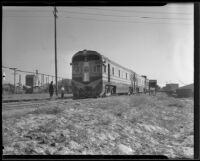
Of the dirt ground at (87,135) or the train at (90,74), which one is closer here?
the dirt ground at (87,135)

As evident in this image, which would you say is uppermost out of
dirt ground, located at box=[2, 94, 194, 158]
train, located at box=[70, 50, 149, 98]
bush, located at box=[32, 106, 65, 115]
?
train, located at box=[70, 50, 149, 98]

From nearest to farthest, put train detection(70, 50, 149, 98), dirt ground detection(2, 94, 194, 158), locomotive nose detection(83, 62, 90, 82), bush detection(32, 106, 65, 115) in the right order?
dirt ground detection(2, 94, 194, 158), bush detection(32, 106, 65, 115), train detection(70, 50, 149, 98), locomotive nose detection(83, 62, 90, 82)

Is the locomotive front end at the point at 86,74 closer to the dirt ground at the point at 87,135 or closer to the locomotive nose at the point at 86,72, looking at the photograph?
the locomotive nose at the point at 86,72

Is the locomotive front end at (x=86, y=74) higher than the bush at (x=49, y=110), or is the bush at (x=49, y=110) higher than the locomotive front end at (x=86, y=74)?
the locomotive front end at (x=86, y=74)

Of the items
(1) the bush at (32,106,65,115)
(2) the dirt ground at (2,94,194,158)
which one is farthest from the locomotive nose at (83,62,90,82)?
(1) the bush at (32,106,65,115)

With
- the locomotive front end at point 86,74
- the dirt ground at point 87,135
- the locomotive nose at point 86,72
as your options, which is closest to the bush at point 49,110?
the dirt ground at point 87,135

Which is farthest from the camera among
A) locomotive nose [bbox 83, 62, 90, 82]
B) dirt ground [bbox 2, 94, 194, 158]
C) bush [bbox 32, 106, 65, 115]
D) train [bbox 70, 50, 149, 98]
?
locomotive nose [bbox 83, 62, 90, 82]

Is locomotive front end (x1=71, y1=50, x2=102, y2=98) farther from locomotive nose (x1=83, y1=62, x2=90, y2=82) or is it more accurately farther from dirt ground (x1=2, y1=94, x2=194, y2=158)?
dirt ground (x1=2, y1=94, x2=194, y2=158)

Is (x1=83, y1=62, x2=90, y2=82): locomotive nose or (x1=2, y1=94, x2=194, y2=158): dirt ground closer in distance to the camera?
(x1=2, y1=94, x2=194, y2=158): dirt ground
